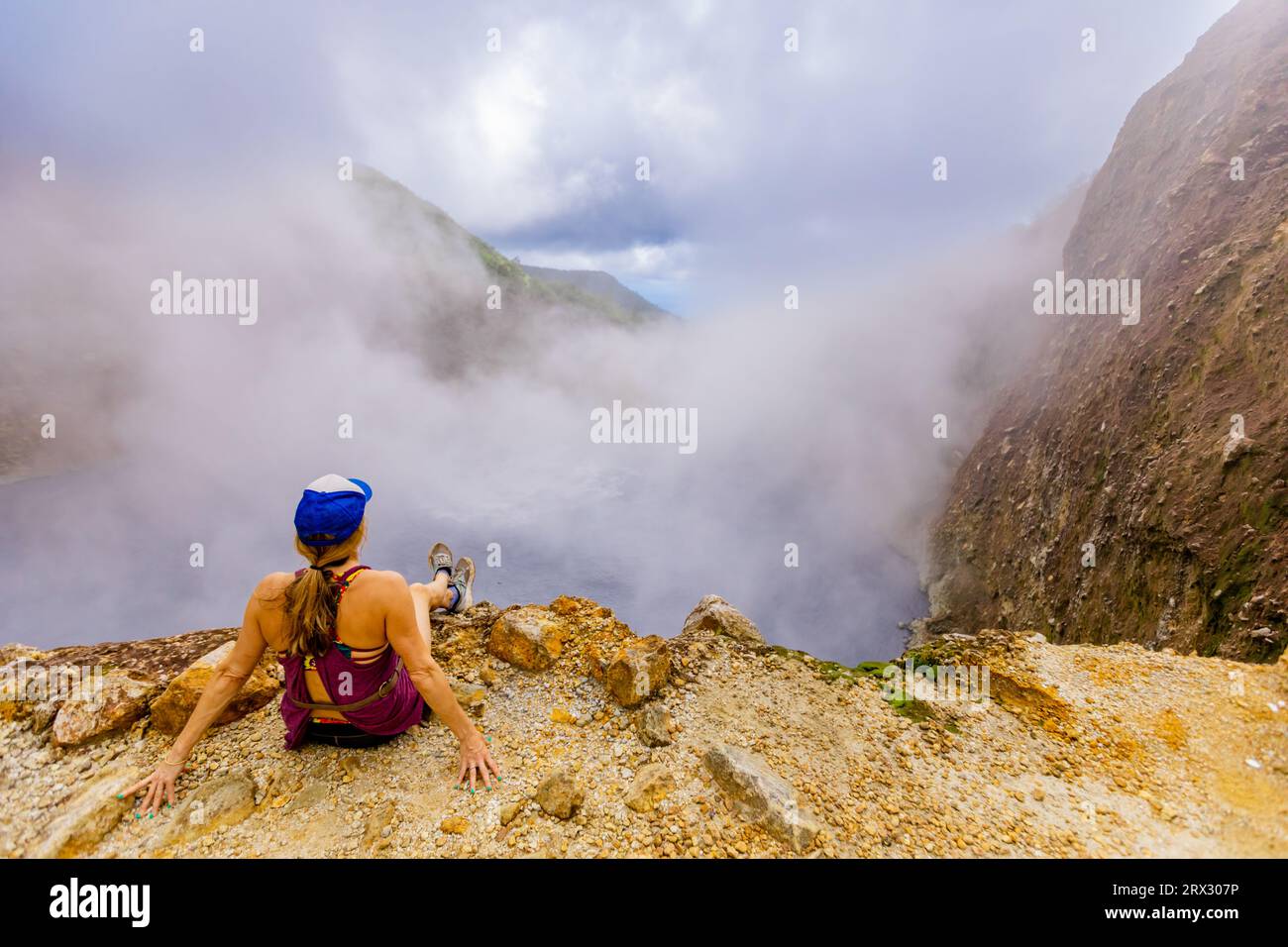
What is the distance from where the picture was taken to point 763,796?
2.83m

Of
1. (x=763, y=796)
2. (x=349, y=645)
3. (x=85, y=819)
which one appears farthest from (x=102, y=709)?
(x=763, y=796)

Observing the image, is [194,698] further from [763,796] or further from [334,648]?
[763,796]

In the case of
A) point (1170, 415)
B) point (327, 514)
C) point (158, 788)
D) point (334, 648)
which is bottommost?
point (158, 788)

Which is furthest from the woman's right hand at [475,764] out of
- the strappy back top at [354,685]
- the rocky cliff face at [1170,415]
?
the rocky cliff face at [1170,415]

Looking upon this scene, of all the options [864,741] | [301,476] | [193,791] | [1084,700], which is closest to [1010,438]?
[1084,700]

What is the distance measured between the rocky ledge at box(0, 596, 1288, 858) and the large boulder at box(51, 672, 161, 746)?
0.6 inches

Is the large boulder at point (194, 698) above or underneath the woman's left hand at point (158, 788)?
above

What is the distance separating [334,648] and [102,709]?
185cm

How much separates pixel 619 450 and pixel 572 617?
52.6 meters

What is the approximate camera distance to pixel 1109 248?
1939cm

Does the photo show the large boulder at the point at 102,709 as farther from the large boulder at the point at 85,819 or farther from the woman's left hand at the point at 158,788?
the woman's left hand at the point at 158,788

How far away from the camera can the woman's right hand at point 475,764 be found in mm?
2861

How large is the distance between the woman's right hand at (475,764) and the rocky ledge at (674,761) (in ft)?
0.24

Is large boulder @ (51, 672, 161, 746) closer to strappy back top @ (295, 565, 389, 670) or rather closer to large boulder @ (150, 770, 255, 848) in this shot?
large boulder @ (150, 770, 255, 848)
